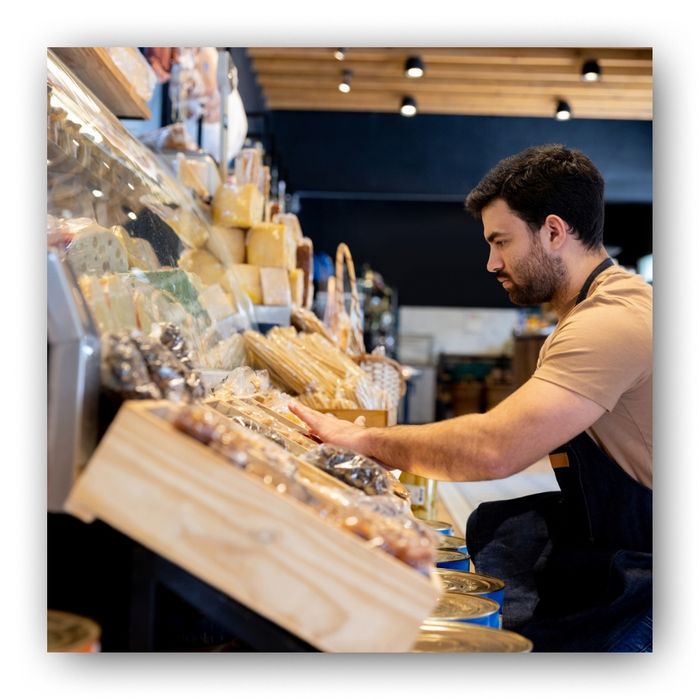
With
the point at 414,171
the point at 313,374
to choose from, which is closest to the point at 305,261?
the point at 313,374

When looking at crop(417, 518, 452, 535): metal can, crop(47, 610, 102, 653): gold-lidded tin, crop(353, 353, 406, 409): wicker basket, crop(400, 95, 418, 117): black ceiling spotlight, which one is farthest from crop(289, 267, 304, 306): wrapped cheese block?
crop(400, 95, 418, 117): black ceiling spotlight

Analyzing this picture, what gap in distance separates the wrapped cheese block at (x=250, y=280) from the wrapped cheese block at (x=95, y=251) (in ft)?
4.59

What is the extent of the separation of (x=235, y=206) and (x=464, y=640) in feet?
6.63

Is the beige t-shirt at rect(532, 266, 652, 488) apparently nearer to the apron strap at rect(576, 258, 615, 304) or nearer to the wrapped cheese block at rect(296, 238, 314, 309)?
the apron strap at rect(576, 258, 615, 304)

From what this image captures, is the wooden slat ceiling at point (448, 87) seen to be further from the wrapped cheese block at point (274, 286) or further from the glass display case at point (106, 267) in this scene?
the glass display case at point (106, 267)

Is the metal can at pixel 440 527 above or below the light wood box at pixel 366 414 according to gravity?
below

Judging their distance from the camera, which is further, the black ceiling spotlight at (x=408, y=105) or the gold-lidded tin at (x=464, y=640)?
the black ceiling spotlight at (x=408, y=105)

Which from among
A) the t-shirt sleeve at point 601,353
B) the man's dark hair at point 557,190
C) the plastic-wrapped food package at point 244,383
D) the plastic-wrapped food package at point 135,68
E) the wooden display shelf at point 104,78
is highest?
the plastic-wrapped food package at point 135,68

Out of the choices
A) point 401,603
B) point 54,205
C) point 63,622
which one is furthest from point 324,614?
point 54,205

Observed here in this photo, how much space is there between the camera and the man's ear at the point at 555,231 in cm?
175

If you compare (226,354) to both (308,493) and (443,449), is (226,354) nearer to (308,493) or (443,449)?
(443,449)

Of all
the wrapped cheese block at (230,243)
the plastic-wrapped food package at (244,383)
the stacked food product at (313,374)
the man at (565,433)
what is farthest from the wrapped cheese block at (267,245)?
the man at (565,433)

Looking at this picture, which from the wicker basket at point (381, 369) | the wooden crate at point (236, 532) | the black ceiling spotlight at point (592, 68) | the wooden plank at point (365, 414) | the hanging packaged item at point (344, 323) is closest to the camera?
the wooden crate at point (236, 532)

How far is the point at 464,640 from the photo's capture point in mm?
1443
